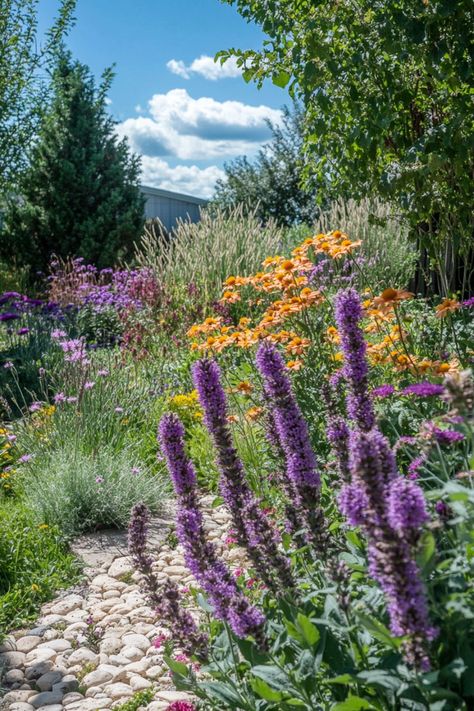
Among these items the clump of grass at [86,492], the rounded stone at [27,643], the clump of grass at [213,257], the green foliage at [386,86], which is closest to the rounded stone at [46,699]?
the rounded stone at [27,643]

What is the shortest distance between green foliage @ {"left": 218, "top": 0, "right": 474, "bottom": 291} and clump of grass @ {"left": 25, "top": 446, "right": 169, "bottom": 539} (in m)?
2.34

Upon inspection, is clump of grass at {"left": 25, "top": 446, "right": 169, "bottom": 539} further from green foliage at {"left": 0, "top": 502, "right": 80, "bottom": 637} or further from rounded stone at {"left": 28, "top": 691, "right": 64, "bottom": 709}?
rounded stone at {"left": 28, "top": 691, "right": 64, "bottom": 709}

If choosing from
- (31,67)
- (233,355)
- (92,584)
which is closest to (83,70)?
(31,67)

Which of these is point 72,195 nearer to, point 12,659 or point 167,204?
point 167,204

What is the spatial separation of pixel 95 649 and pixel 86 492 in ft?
4.27

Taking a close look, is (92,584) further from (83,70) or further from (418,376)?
(83,70)

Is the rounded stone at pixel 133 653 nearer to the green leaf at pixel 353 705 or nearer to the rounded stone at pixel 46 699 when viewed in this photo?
the rounded stone at pixel 46 699

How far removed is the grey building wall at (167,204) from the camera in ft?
85.0

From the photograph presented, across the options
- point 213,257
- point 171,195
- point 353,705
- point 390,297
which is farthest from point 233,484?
point 171,195

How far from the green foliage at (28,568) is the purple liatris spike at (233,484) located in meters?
1.97

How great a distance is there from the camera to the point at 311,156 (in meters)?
5.68

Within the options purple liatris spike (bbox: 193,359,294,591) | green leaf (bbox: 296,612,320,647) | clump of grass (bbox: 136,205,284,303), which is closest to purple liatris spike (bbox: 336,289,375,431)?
purple liatris spike (bbox: 193,359,294,591)

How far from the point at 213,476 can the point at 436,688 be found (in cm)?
367

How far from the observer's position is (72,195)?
1641cm
